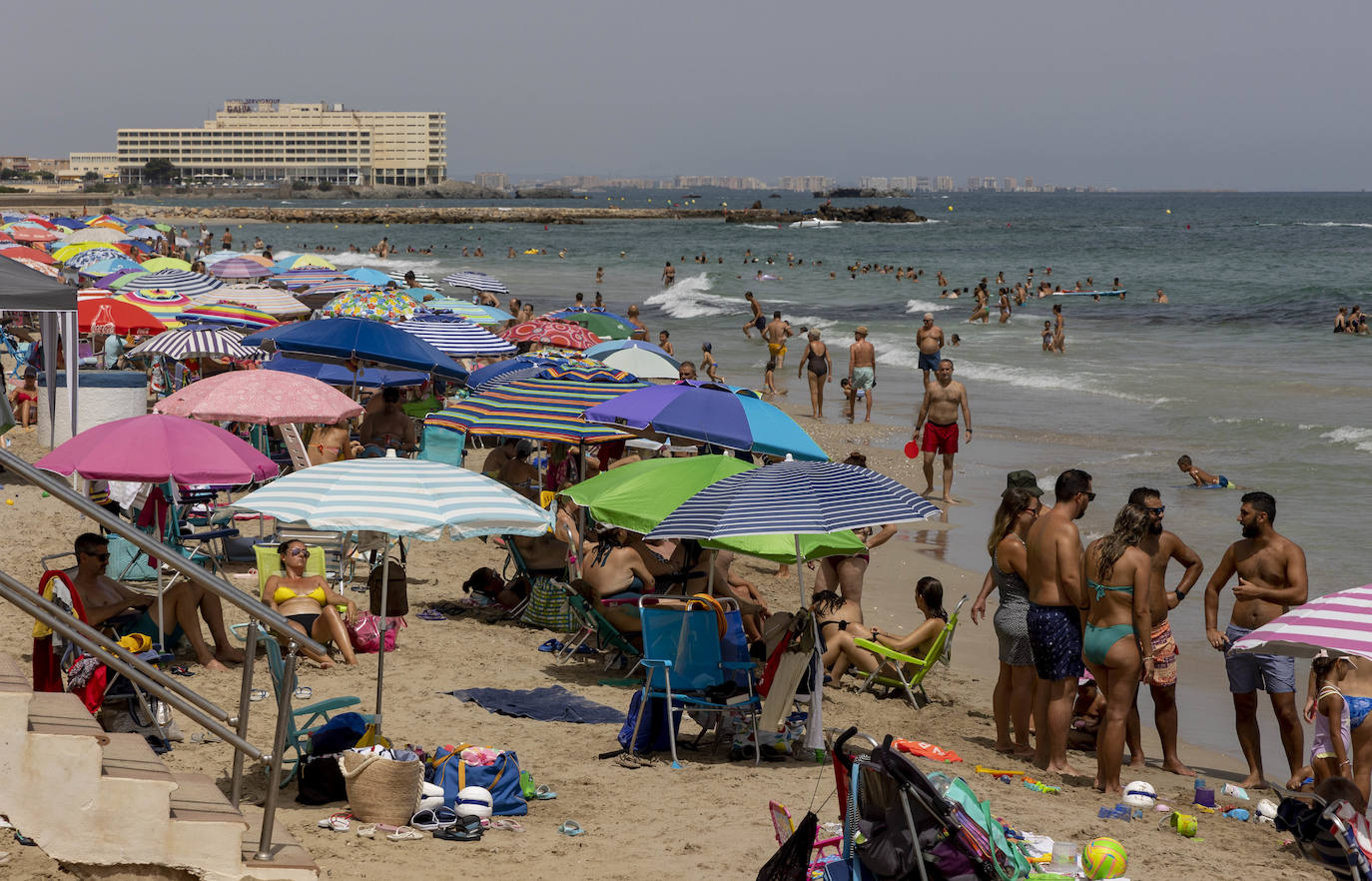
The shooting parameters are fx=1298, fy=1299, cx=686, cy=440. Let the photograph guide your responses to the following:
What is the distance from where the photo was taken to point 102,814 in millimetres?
4102

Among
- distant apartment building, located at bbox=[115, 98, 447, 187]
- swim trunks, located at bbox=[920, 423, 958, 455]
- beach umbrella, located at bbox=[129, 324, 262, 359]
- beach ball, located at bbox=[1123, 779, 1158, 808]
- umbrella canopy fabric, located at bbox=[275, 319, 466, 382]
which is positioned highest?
distant apartment building, located at bbox=[115, 98, 447, 187]

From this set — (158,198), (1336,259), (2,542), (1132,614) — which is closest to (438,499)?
(1132,614)

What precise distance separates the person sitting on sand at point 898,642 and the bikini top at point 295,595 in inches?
119

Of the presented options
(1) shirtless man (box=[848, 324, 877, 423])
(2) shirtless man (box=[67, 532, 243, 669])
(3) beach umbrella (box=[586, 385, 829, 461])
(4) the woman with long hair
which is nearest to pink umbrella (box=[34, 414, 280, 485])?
(2) shirtless man (box=[67, 532, 243, 669])

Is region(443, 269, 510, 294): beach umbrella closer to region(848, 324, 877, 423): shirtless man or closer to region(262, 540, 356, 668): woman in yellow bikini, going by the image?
region(848, 324, 877, 423): shirtless man

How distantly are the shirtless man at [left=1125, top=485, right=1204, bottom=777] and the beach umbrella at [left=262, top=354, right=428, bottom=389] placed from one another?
841cm

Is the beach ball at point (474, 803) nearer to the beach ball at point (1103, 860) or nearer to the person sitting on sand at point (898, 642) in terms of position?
the beach ball at point (1103, 860)

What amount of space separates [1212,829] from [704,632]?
2.42 metres

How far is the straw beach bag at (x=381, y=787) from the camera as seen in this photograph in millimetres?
5156

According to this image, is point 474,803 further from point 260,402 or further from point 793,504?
point 260,402

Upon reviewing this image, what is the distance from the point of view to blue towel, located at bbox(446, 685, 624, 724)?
22.3ft

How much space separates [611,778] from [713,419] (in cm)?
274

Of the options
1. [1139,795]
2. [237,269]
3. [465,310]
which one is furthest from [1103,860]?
[237,269]

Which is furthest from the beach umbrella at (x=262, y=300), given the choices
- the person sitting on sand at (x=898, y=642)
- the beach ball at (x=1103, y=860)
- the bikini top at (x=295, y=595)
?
the beach ball at (x=1103, y=860)
